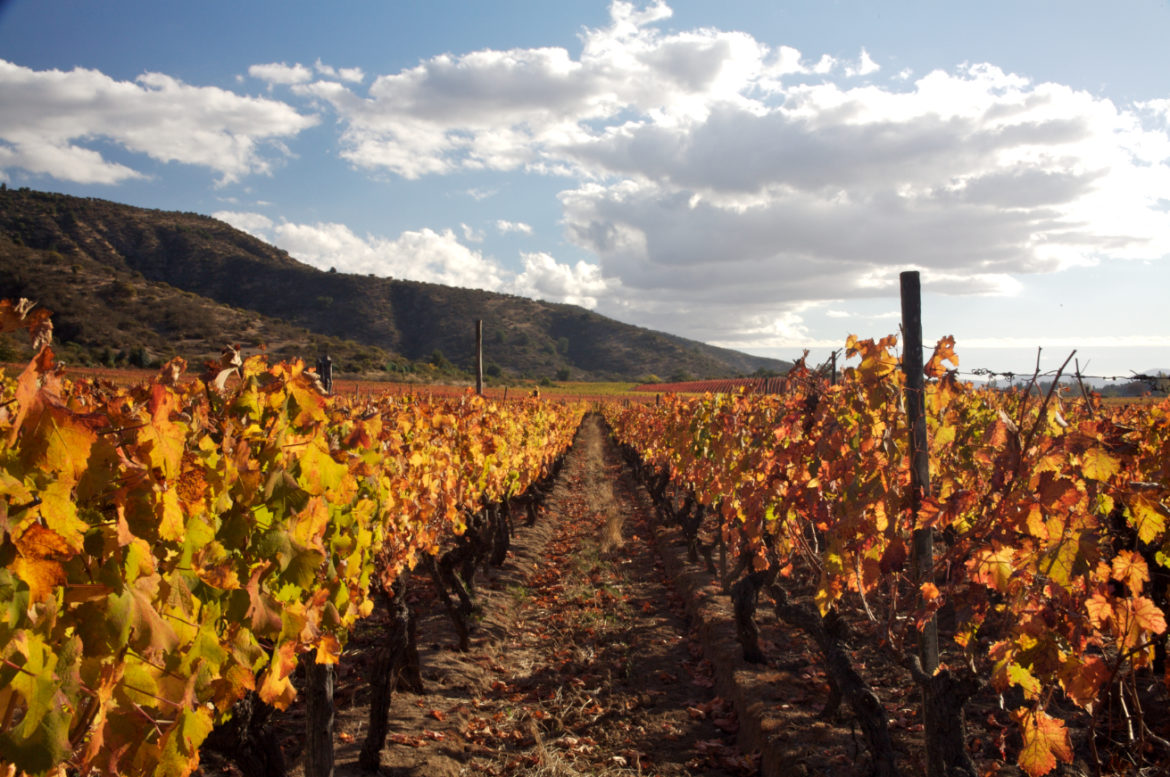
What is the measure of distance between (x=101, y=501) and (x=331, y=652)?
5.64ft

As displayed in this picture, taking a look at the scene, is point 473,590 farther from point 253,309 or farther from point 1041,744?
point 253,309

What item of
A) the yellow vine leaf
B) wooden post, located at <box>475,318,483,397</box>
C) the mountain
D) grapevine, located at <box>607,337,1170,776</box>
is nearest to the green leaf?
grapevine, located at <box>607,337,1170,776</box>

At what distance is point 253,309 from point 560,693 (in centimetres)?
6718

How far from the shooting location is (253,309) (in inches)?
2537

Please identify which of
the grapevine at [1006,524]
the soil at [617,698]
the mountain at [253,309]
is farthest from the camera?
the mountain at [253,309]

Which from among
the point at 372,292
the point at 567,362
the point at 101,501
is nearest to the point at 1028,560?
the point at 101,501

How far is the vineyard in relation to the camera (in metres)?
1.53

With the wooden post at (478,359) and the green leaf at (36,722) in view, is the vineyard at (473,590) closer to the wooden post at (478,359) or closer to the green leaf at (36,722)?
the green leaf at (36,722)

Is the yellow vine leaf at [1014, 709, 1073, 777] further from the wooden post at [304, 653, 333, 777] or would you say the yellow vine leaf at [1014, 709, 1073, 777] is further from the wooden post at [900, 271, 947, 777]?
the wooden post at [304, 653, 333, 777]

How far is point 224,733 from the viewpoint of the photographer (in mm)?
3221

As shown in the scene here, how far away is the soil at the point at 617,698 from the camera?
172 inches

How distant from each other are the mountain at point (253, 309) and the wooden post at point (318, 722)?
27393mm

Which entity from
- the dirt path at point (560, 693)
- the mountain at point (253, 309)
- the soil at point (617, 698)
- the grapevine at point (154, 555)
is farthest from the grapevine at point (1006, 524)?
the mountain at point (253, 309)

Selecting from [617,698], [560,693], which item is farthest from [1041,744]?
Answer: [560,693]
